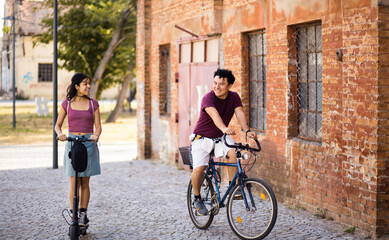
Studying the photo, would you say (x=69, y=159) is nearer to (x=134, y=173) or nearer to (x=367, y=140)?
(x=367, y=140)

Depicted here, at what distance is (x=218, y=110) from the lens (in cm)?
678

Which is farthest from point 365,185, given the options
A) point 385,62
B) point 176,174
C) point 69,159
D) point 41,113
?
point 41,113

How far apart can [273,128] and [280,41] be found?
52.4 inches

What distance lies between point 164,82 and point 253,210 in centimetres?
847

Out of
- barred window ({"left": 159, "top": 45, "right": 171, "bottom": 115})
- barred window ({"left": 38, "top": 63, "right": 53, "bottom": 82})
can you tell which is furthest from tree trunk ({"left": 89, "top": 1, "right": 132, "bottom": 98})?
barred window ({"left": 38, "top": 63, "right": 53, "bottom": 82})

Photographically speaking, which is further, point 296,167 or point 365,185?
point 296,167

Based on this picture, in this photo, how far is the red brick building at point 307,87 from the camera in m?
6.70

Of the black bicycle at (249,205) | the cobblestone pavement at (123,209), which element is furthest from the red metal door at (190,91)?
the black bicycle at (249,205)

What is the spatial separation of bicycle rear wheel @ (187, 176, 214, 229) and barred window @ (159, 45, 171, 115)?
280 inches

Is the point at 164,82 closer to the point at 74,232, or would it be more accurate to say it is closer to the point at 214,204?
the point at 214,204

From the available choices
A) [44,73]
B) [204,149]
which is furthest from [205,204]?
[44,73]

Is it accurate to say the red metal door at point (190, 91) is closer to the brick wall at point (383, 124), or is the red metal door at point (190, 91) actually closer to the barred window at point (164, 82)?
the barred window at point (164, 82)

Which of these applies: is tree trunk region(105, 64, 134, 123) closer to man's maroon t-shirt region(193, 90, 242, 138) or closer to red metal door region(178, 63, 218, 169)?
red metal door region(178, 63, 218, 169)

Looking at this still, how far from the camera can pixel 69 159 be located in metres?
6.96
